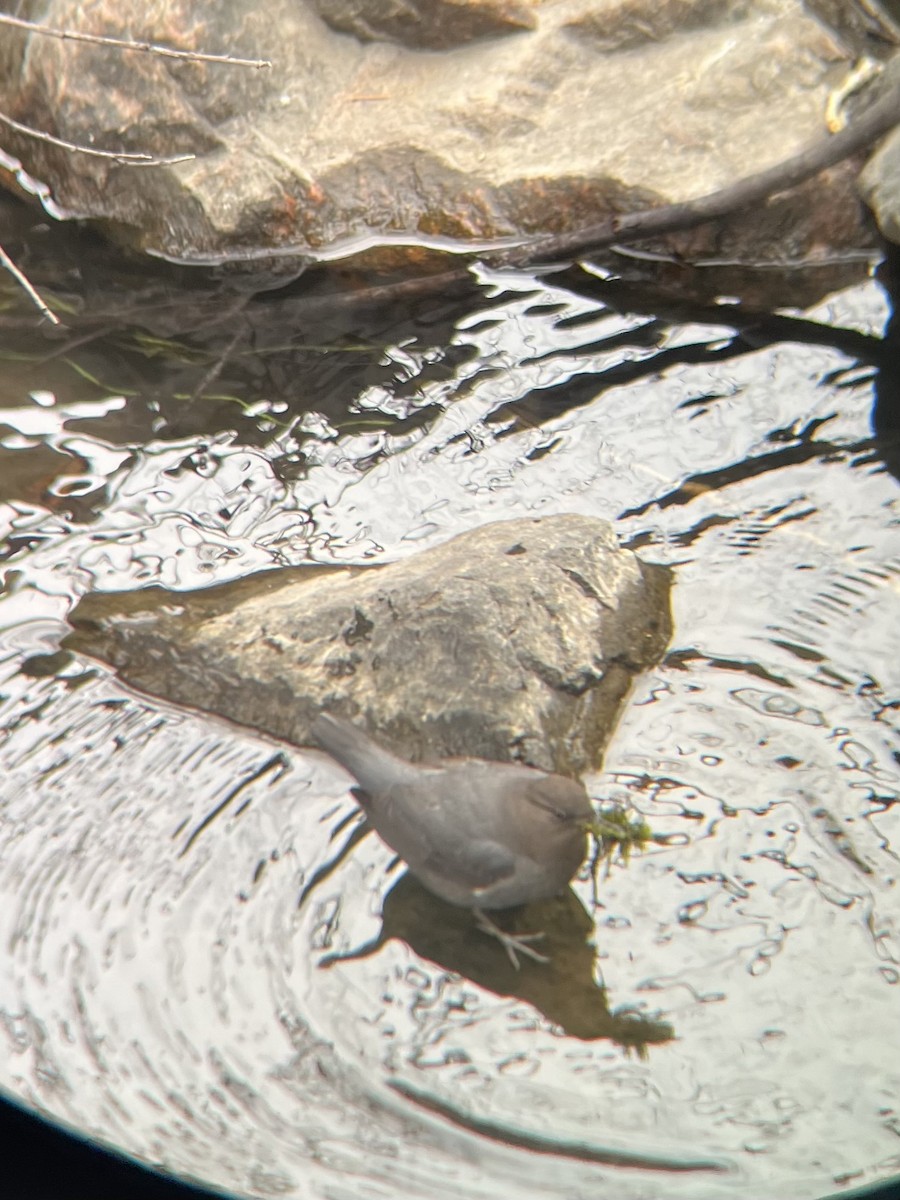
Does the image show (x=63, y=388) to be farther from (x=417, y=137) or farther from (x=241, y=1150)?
(x=241, y=1150)

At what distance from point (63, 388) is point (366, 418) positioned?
1033mm

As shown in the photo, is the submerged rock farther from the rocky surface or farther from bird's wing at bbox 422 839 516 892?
the rocky surface

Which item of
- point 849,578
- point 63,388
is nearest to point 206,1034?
point 849,578

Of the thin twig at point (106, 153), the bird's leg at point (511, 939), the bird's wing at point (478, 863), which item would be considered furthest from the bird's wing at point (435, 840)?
the thin twig at point (106, 153)

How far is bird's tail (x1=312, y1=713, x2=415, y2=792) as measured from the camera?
2.88 metres

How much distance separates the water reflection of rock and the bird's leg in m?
0.01

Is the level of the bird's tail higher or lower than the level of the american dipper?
higher

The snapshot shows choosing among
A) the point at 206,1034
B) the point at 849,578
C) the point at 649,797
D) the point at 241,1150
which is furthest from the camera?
the point at 849,578

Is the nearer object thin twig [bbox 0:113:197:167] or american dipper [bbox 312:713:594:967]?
american dipper [bbox 312:713:594:967]

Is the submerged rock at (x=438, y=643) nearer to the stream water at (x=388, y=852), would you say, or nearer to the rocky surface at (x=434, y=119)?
the stream water at (x=388, y=852)

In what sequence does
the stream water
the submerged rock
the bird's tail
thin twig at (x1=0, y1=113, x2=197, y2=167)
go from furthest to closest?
thin twig at (x1=0, y1=113, x2=197, y2=167)
the submerged rock
the bird's tail
the stream water

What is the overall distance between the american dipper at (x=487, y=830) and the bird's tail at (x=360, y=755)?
1cm

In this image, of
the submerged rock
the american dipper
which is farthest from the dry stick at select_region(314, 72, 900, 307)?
the american dipper

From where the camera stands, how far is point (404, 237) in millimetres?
5121
